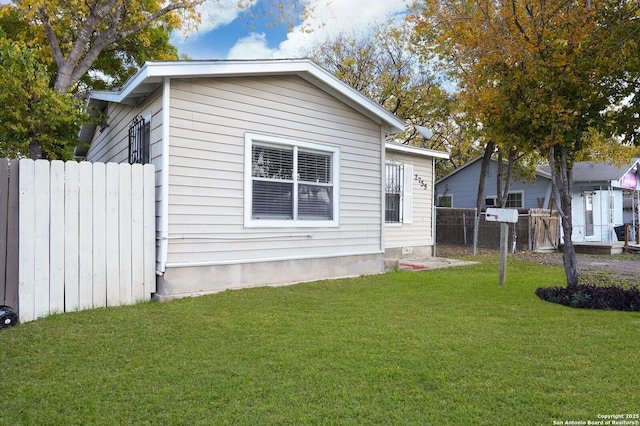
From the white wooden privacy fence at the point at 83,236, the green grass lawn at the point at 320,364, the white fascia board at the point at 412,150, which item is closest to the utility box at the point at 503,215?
the green grass lawn at the point at 320,364

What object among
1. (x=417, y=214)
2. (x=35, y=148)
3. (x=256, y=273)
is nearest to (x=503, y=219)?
(x=256, y=273)

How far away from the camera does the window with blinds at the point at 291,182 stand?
22.4 ft

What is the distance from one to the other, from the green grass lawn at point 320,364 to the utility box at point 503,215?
1772 millimetres

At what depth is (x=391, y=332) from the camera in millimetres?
4320

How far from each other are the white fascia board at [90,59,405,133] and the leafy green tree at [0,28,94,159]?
624mm

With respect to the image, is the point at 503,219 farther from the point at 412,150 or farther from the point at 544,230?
the point at 544,230

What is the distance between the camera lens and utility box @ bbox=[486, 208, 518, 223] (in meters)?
7.01

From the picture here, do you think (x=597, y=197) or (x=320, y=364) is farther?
(x=597, y=197)

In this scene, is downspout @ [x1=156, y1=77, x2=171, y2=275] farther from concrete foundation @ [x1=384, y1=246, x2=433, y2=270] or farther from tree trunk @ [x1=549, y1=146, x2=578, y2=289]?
concrete foundation @ [x1=384, y1=246, x2=433, y2=270]

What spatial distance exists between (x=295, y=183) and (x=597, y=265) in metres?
8.57

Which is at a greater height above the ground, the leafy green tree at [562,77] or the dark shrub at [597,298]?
the leafy green tree at [562,77]

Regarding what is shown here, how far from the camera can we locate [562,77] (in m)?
5.83

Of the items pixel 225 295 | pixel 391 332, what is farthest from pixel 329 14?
pixel 391 332

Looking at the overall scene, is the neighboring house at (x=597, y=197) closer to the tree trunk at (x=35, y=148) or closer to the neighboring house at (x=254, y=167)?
the neighboring house at (x=254, y=167)
